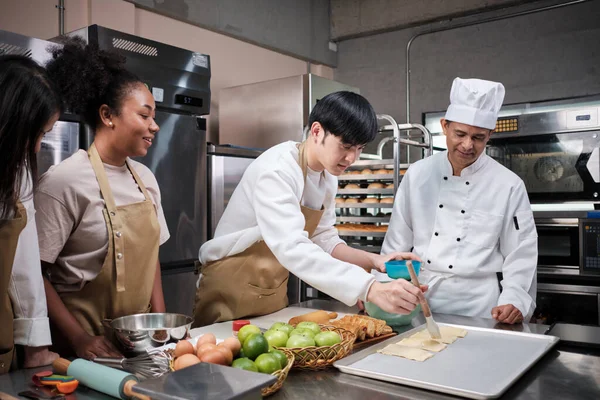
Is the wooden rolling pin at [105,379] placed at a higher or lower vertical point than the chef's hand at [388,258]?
lower

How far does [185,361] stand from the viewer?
118 cm

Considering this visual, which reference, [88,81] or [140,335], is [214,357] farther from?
[88,81]

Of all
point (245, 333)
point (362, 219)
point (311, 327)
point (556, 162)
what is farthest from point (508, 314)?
point (556, 162)

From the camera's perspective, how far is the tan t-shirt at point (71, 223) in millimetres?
1577

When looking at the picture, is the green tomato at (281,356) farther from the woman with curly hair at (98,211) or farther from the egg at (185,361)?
the woman with curly hair at (98,211)

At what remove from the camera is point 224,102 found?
4.60 metres

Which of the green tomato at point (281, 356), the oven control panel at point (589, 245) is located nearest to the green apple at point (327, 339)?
the green tomato at point (281, 356)

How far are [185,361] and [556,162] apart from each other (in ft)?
12.0

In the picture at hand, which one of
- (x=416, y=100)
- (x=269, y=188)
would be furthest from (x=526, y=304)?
(x=416, y=100)

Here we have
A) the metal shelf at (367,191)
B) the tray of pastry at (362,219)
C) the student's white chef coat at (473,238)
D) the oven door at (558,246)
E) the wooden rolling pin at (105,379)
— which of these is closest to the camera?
the wooden rolling pin at (105,379)

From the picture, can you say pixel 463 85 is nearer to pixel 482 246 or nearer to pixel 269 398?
pixel 482 246

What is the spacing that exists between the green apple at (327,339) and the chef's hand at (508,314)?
2.64 ft

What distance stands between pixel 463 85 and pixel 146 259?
1.59 metres

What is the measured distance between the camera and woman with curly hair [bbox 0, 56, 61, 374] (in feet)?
4.07
